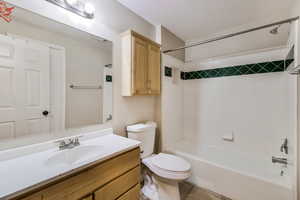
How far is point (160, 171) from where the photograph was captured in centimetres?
150

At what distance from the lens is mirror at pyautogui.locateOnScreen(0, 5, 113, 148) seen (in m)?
0.99

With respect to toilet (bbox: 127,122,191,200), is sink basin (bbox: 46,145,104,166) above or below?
above

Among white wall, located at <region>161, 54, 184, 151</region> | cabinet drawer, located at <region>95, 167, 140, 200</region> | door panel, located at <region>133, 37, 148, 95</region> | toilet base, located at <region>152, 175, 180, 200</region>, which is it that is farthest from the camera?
white wall, located at <region>161, 54, 184, 151</region>

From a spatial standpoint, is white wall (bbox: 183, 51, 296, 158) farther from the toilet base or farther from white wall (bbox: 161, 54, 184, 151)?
the toilet base

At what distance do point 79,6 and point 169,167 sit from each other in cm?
181

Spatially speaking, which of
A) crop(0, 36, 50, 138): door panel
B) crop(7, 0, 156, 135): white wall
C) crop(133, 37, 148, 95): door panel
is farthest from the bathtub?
crop(0, 36, 50, 138): door panel

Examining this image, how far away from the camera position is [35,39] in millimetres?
1097

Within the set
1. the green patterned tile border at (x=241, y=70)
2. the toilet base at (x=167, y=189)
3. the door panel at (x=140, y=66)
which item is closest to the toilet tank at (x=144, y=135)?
the toilet base at (x=167, y=189)

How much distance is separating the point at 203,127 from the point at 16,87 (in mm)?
2572

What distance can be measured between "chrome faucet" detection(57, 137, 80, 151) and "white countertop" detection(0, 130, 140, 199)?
40 millimetres

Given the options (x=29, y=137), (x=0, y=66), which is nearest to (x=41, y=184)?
(x=29, y=137)

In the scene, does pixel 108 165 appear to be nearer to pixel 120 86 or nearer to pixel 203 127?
pixel 120 86

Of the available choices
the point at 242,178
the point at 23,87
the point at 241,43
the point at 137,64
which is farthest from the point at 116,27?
the point at 242,178

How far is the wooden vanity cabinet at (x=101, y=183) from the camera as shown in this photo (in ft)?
2.46
